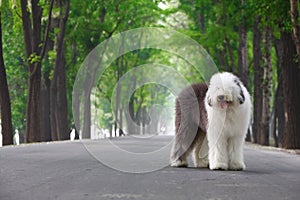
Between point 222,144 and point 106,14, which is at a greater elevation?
point 106,14

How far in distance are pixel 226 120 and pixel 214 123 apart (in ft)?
0.64

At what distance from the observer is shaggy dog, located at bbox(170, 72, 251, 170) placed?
9.09m

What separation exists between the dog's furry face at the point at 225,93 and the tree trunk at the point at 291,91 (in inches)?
438

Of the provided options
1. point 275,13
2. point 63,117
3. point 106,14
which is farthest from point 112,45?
point 275,13

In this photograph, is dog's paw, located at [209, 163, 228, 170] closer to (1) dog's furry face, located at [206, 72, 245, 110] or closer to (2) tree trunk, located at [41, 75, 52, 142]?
(1) dog's furry face, located at [206, 72, 245, 110]

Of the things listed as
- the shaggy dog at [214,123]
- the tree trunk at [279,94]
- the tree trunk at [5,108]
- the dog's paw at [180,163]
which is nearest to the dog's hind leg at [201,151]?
the shaggy dog at [214,123]

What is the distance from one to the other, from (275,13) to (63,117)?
14.7 metres

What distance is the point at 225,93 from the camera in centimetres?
897

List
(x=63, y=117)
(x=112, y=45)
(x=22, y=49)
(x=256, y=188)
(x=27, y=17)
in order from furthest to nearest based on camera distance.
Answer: (x=112, y=45)
(x=22, y=49)
(x=63, y=117)
(x=27, y=17)
(x=256, y=188)

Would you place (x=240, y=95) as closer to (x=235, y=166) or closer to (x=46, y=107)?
(x=235, y=166)

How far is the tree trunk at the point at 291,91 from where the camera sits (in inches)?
781

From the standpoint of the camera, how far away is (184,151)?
33.4 ft

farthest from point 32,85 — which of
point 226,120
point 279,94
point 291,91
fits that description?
point 226,120

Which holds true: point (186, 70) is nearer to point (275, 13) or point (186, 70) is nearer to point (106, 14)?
point (106, 14)
